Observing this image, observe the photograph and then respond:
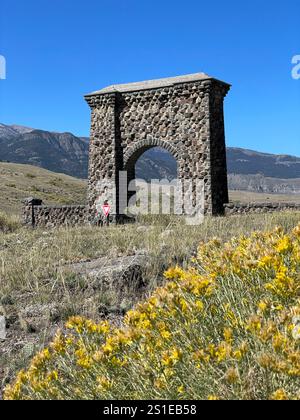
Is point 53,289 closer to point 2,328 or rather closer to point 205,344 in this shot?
point 2,328

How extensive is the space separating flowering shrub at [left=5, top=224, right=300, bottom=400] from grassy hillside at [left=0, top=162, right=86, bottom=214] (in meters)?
30.6

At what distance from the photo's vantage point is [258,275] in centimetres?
309

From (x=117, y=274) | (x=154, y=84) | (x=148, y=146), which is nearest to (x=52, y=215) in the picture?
(x=148, y=146)

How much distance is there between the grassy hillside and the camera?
37.5 metres

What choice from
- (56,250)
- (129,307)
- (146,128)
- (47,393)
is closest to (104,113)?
(146,128)

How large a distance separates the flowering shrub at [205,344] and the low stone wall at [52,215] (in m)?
18.4

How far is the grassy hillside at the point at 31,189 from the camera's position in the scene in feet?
123

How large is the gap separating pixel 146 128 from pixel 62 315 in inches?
615

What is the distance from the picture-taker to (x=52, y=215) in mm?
21922

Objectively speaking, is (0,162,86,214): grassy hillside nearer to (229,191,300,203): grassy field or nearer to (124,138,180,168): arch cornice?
(124,138,180,168): arch cornice

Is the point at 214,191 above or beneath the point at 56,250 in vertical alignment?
above

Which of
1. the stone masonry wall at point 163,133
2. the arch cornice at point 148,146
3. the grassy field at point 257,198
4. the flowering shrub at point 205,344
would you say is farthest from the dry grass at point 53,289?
the grassy field at point 257,198

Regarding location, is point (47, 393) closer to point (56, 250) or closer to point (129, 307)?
point (129, 307)

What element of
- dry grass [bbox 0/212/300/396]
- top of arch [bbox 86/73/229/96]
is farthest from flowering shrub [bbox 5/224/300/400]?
top of arch [bbox 86/73/229/96]
